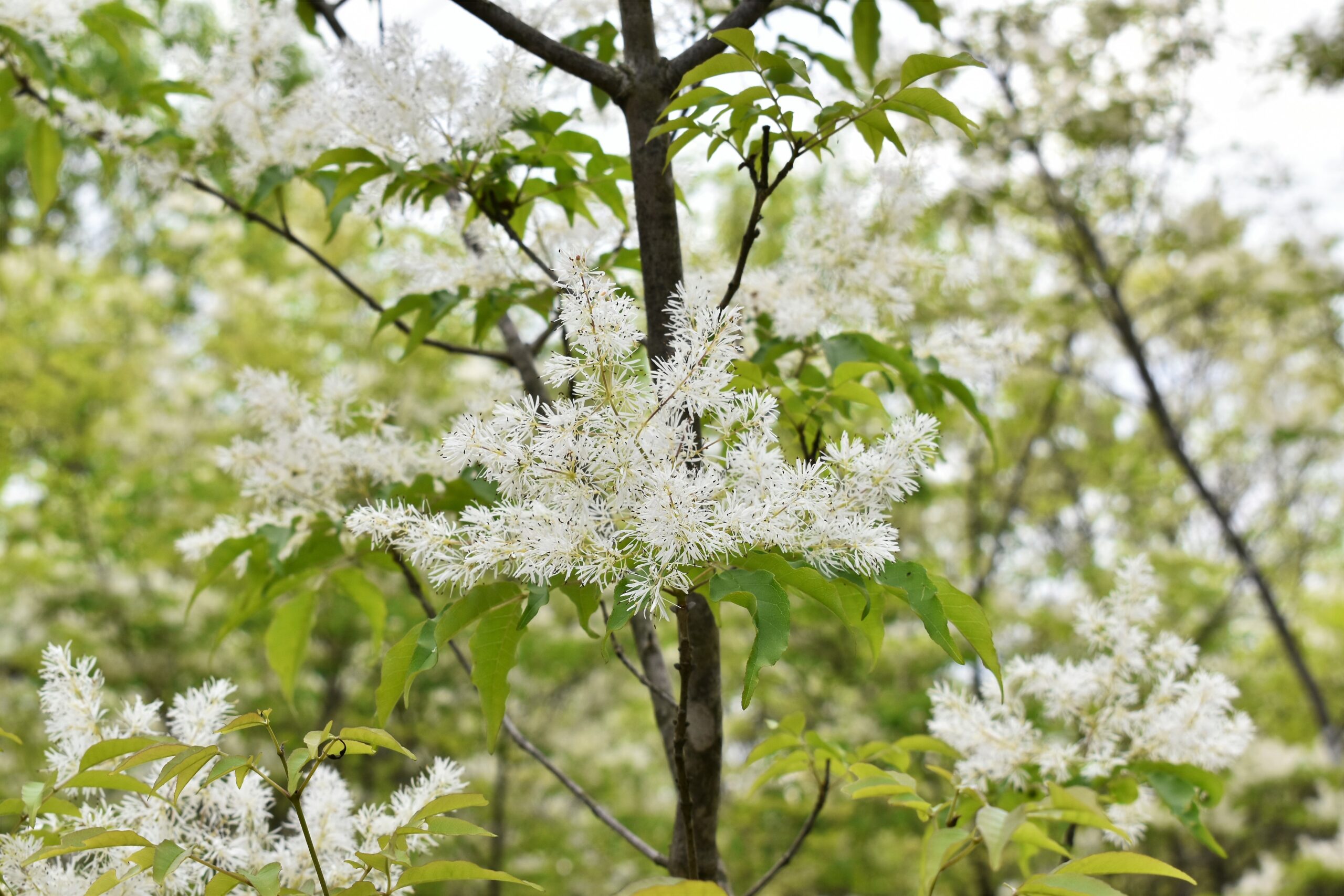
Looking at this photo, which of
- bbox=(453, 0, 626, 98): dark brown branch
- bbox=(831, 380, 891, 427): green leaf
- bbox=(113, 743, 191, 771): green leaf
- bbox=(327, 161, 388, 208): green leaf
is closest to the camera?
bbox=(113, 743, 191, 771): green leaf

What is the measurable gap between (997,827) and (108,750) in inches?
33.6

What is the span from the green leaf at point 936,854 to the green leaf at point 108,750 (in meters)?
0.78

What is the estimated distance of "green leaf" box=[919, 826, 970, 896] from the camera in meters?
0.91

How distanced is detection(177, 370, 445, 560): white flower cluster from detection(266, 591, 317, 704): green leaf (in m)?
0.15

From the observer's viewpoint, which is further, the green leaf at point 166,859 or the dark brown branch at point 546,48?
the dark brown branch at point 546,48

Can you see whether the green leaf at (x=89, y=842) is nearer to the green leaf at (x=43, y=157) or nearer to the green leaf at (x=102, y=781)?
the green leaf at (x=102, y=781)

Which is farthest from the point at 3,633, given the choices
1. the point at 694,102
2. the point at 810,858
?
the point at 694,102

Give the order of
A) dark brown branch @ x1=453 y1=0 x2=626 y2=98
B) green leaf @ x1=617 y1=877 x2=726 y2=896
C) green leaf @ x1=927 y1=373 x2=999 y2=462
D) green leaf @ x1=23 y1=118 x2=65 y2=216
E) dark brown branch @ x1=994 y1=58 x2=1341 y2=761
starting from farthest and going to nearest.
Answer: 1. dark brown branch @ x1=994 y1=58 x2=1341 y2=761
2. green leaf @ x1=23 y1=118 x2=65 y2=216
3. green leaf @ x1=927 y1=373 x2=999 y2=462
4. dark brown branch @ x1=453 y1=0 x2=626 y2=98
5. green leaf @ x1=617 y1=877 x2=726 y2=896

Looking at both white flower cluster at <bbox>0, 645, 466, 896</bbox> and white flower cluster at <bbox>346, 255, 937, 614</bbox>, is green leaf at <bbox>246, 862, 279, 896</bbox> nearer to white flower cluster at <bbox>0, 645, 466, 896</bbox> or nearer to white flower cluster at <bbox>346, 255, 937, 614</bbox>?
white flower cluster at <bbox>0, 645, 466, 896</bbox>

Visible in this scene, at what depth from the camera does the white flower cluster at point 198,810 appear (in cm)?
106

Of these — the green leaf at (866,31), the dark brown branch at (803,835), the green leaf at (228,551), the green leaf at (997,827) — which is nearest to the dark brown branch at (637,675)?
the dark brown branch at (803,835)

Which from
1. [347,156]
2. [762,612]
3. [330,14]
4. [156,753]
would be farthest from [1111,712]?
[330,14]

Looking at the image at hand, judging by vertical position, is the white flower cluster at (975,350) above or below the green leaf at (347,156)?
below

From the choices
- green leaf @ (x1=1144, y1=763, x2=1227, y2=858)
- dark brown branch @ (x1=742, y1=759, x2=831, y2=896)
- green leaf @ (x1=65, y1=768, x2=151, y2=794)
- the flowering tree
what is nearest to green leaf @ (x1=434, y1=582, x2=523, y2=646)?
the flowering tree
